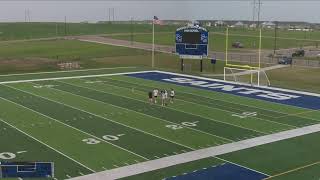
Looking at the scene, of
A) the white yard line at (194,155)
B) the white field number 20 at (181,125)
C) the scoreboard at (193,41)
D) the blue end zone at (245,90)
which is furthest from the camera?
the scoreboard at (193,41)

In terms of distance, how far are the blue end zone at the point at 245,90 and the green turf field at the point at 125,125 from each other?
1352mm

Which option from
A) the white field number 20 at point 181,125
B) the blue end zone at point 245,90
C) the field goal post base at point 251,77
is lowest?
the white field number 20 at point 181,125

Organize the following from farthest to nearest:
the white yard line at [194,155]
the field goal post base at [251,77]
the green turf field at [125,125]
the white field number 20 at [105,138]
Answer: the field goal post base at [251,77]
the white field number 20 at [105,138]
the green turf field at [125,125]
the white yard line at [194,155]

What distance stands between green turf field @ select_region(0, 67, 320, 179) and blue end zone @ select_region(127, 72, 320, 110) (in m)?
1.35

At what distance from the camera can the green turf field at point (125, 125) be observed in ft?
56.2

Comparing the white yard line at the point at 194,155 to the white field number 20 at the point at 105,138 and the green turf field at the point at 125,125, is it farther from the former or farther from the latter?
the white field number 20 at the point at 105,138

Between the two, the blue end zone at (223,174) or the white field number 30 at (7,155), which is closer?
the blue end zone at (223,174)

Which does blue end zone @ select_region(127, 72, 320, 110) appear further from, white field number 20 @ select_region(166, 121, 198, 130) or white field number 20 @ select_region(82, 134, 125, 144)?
white field number 20 @ select_region(82, 134, 125, 144)

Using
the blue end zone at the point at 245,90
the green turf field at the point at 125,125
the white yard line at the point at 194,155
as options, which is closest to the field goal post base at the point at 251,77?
the blue end zone at the point at 245,90

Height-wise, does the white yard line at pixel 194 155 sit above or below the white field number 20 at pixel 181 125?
below

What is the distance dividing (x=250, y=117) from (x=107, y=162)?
9806 mm

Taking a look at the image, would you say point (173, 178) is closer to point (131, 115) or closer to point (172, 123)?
point (172, 123)

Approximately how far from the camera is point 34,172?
1154 centimetres

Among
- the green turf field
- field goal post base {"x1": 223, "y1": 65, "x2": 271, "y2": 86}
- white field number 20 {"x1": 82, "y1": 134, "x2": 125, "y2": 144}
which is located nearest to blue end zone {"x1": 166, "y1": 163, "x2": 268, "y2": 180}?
the green turf field
